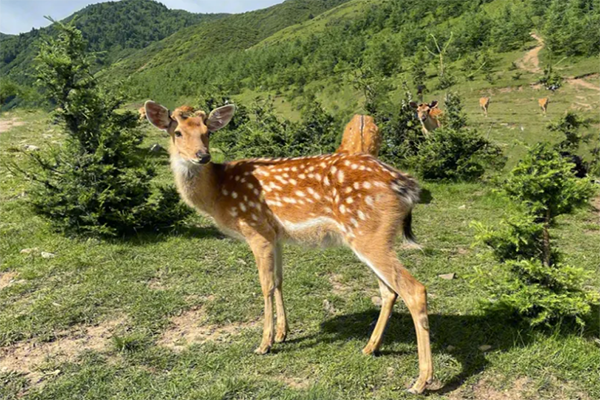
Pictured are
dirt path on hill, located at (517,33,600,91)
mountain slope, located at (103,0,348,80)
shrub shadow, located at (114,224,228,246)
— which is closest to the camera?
shrub shadow, located at (114,224,228,246)

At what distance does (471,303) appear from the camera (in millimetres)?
5355

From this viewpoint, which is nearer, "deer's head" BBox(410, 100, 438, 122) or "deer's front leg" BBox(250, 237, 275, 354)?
"deer's front leg" BBox(250, 237, 275, 354)

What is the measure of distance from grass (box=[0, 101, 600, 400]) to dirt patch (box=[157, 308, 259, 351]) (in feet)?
0.08

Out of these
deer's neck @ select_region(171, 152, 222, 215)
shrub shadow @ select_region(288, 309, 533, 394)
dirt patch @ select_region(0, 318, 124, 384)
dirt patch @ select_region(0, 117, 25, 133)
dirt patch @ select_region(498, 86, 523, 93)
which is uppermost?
dirt patch @ select_region(0, 117, 25, 133)

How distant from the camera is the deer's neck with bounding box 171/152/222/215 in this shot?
16.3 ft

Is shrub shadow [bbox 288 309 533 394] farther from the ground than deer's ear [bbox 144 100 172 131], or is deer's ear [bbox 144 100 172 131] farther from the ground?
deer's ear [bbox 144 100 172 131]

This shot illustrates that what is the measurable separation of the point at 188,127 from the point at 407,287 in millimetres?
2907

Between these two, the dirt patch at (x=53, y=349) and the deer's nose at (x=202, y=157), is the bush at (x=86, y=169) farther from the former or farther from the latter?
the deer's nose at (x=202, y=157)

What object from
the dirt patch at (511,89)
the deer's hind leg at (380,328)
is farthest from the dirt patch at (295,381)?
the dirt patch at (511,89)

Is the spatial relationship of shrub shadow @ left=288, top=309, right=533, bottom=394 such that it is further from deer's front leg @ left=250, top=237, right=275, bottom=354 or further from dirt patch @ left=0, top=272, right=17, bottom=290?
dirt patch @ left=0, top=272, right=17, bottom=290

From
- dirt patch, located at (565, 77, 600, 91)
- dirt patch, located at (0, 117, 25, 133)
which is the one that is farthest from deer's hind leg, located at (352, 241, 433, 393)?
dirt patch, located at (565, 77, 600, 91)

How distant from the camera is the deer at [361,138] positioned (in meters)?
9.34

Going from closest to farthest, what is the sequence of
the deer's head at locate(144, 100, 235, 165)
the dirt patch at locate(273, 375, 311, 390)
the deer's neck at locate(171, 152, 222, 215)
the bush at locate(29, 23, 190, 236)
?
the dirt patch at locate(273, 375, 311, 390) < the deer's head at locate(144, 100, 235, 165) < the deer's neck at locate(171, 152, 222, 215) < the bush at locate(29, 23, 190, 236)

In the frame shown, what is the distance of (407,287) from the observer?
3939 millimetres
